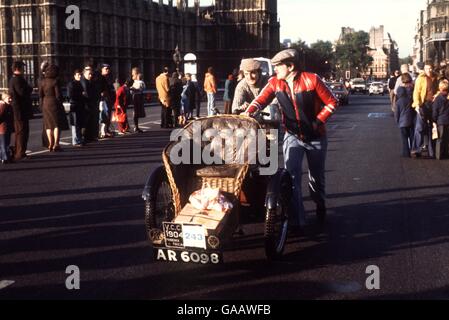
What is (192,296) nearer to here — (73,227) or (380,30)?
(73,227)

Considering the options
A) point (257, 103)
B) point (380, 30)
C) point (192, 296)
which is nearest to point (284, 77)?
point (257, 103)

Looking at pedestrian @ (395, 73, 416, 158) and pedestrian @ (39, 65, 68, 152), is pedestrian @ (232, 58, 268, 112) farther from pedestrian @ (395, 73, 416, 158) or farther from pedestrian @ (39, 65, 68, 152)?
pedestrian @ (39, 65, 68, 152)

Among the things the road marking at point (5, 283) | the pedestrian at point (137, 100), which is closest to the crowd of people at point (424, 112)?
the pedestrian at point (137, 100)

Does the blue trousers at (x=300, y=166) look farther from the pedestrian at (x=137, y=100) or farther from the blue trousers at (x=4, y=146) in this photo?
the pedestrian at (x=137, y=100)

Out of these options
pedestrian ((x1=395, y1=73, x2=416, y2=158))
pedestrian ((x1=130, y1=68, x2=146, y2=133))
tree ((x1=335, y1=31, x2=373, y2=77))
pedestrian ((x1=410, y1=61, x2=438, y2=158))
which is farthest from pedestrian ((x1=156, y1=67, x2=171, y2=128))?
A: tree ((x1=335, y1=31, x2=373, y2=77))

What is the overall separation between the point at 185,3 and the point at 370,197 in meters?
77.4

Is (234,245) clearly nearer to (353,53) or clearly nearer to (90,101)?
(90,101)

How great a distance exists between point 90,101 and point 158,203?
33.3 feet

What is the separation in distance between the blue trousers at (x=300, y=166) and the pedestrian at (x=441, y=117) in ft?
20.8

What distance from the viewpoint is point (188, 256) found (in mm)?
5387

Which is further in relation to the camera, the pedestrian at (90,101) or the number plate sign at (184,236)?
the pedestrian at (90,101)

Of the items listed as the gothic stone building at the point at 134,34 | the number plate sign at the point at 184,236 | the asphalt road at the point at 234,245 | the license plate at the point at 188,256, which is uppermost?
the gothic stone building at the point at 134,34

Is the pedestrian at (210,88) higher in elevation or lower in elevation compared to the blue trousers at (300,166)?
higher

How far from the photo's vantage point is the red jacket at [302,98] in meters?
6.76
